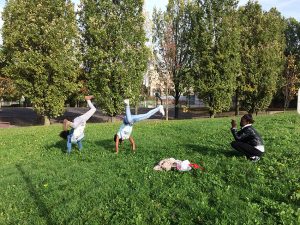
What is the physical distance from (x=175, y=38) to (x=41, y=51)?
15768 millimetres

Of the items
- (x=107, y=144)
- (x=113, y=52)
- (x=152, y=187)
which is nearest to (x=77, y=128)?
(x=107, y=144)

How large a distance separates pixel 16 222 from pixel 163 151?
635 cm

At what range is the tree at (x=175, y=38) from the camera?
39.0 metres

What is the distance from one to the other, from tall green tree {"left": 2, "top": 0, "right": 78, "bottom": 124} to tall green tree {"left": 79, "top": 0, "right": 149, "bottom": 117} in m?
2.14

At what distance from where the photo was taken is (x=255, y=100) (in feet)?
125

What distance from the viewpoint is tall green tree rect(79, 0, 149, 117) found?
31.7m

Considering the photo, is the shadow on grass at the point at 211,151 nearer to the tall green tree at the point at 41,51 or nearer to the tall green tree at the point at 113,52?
the tall green tree at the point at 113,52

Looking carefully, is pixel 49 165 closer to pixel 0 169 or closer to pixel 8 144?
pixel 0 169

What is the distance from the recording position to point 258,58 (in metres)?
37.4

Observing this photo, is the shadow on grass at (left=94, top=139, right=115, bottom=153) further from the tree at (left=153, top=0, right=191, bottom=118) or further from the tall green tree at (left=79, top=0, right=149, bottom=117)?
the tree at (left=153, top=0, right=191, bottom=118)

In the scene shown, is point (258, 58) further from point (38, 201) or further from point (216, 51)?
point (38, 201)

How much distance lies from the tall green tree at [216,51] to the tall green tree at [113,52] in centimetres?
659

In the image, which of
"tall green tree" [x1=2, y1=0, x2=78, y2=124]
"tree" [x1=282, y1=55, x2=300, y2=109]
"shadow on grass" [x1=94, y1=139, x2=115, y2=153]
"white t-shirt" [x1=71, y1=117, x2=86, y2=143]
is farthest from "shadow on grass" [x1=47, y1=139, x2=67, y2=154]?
"tree" [x1=282, y1=55, x2=300, y2=109]

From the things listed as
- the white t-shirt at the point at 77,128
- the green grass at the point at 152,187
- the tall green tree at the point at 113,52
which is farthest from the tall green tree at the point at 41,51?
the white t-shirt at the point at 77,128
